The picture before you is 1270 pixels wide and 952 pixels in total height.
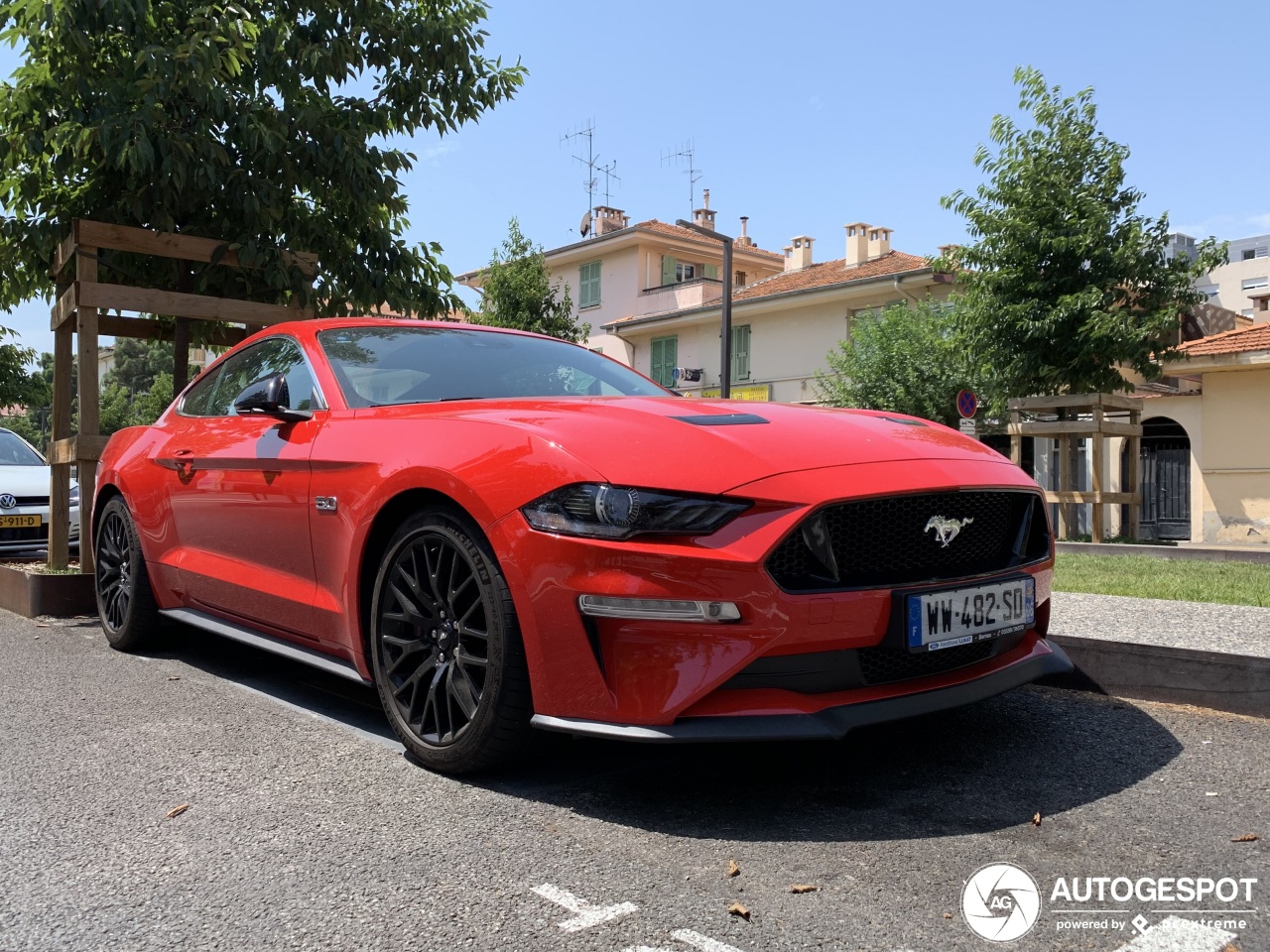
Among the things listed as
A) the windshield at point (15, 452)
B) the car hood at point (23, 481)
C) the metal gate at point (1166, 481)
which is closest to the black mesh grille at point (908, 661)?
the car hood at point (23, 481)

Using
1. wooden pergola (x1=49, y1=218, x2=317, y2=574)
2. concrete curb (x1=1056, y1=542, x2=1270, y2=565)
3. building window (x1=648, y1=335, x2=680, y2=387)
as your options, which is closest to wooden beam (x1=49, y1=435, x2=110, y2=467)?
wooden pergola (x1=49, y1=218, x2=317, y2=574)

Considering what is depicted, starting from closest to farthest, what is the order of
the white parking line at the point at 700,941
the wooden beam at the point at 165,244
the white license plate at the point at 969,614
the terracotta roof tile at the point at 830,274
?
the white parking line at the point at 700,941 < the white license plate at the point at 969,614 < the wooden beam at the point at 165,244 < the terracotta roof tile at the point at 830,274

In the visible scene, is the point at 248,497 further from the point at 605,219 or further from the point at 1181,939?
the point at 605,219

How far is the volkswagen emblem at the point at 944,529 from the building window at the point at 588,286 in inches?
1448

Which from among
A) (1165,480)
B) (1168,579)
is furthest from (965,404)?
(1165,480)

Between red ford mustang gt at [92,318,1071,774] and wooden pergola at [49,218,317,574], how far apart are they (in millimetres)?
3239

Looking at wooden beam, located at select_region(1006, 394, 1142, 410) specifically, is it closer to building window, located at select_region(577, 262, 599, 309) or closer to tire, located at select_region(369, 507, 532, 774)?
tire, located at select_region(369, 507, 532, 774)

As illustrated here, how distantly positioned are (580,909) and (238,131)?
6.66 meters

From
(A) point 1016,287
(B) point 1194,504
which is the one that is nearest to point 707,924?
(A) point 1016,287

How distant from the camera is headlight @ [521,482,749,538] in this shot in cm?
282

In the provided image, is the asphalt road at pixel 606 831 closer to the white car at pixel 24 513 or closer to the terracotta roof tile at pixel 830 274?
the white car at pixel 24 513

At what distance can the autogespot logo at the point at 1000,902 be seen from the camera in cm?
221

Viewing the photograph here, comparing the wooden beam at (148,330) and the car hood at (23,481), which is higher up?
the wooden beam at (148,330)

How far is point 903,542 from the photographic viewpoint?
3025 millimetres
